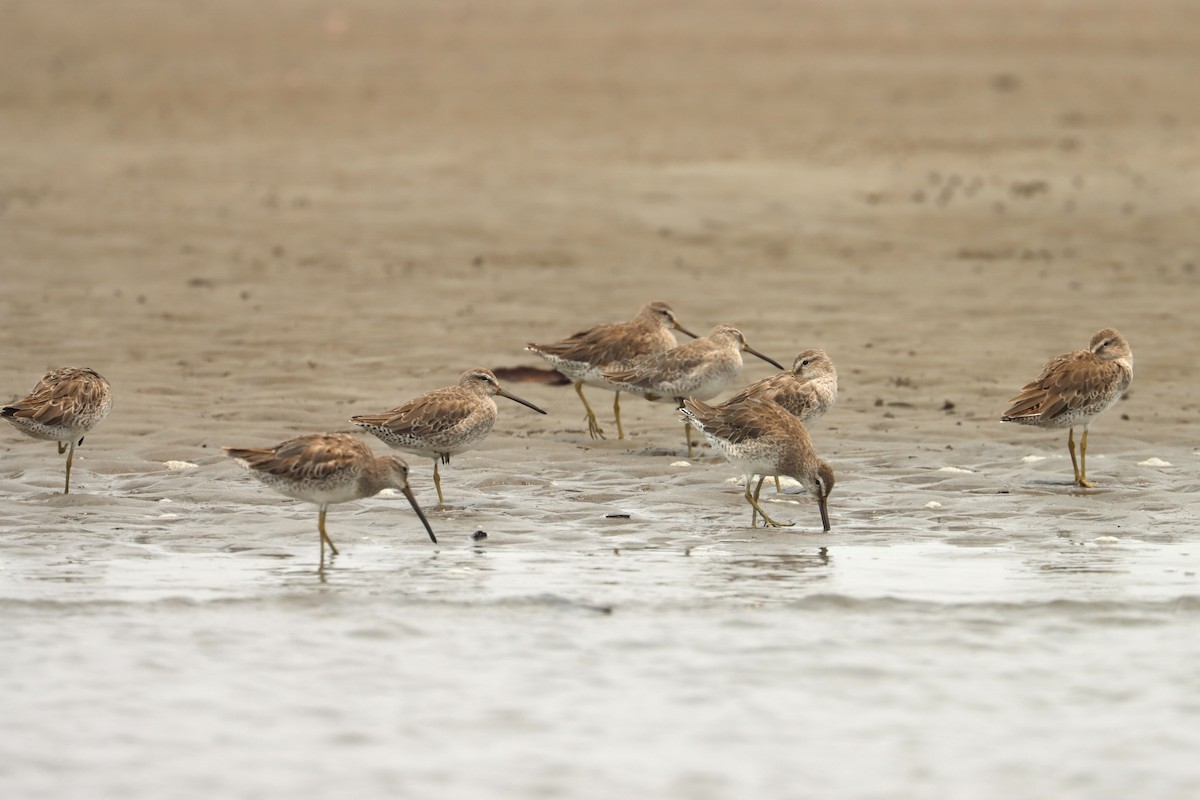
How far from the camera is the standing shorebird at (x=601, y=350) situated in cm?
1453

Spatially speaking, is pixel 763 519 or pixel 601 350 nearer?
pixel 763 519

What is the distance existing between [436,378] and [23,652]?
7.14 meters

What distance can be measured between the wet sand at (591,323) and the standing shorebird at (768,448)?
296mm

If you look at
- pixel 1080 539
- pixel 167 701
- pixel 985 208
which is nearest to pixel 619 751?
pixel 167 701

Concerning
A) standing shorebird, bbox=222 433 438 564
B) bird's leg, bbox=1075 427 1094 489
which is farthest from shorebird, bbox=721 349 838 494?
standing shorebird, bbox=222 433 438 564

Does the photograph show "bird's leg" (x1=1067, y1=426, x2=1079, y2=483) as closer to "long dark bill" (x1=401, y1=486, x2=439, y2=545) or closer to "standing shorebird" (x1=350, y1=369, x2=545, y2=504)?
"standing shorebird" (x1=350, y1=369, x2=545, y2=504)

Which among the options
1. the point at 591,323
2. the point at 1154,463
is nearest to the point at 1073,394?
the point at 1154,463

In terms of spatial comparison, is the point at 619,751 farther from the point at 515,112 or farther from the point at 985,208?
the point at 515,112

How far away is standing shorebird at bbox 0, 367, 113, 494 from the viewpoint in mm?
12062

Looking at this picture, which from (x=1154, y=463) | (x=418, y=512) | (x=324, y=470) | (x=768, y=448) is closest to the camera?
(x=324, y=470)

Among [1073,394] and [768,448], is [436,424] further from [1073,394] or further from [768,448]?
[1073,394]

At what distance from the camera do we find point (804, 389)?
13.1 metres

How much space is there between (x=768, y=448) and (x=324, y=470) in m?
2.95

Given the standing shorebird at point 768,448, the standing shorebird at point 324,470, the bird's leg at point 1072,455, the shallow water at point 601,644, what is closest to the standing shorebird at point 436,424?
the shallow water at point 601,644
